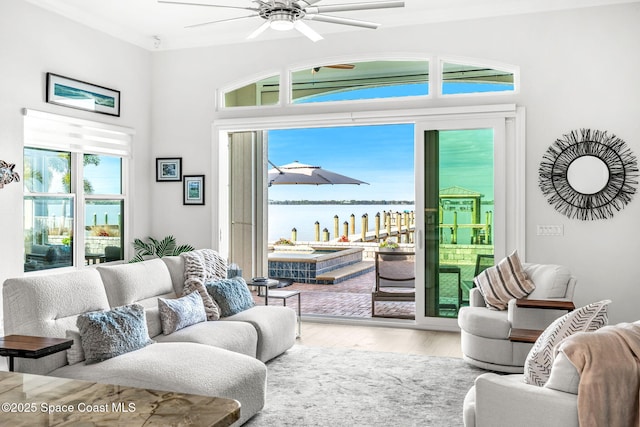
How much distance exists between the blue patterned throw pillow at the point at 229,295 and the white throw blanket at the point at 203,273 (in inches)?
2.2

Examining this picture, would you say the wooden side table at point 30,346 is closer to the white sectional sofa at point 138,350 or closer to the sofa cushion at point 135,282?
the white sectional sofa at point 138,350

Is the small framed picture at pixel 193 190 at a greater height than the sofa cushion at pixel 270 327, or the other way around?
the small framed picture at pixel 193 190

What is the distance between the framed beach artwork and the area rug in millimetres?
3382

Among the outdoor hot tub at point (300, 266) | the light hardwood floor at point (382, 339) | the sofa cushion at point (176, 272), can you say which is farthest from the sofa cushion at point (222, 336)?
the outdoor hot tub at point (300, 266)

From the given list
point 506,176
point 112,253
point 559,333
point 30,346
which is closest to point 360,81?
point 506,176

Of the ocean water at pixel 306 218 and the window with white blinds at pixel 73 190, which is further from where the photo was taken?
the ocean water at pixel 306 218

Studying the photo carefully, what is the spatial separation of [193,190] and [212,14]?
2.08 m

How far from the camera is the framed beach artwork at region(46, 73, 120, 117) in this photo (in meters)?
5.64

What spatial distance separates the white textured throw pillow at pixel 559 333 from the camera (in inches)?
98.5

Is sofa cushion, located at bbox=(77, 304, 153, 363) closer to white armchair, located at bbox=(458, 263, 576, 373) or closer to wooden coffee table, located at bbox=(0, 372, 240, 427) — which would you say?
wooden coffee table, located at bbox=(0, 372, 240, 427)

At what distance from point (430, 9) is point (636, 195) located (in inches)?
107

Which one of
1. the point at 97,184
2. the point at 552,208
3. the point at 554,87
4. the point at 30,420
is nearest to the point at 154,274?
the point at 97,184

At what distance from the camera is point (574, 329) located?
8.25ft

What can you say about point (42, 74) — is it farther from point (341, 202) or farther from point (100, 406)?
point (341, 202)
